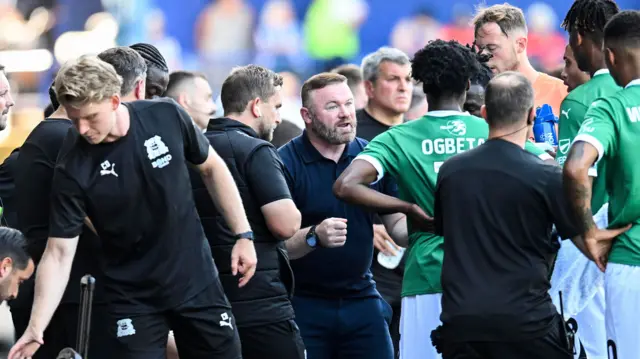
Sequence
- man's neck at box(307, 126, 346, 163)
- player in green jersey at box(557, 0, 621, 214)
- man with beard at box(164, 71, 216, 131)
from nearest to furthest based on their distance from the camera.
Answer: player in green jersey at box(557, 0, 621, 214), man's neck at box(307, 126, 346, 163), man with beard at box(164, 71, 216, 131)

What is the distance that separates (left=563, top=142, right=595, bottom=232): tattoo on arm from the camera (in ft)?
19.3

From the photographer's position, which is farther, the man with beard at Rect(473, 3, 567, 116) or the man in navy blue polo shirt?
the man with beard at Rect(473, 3, 567, 116)

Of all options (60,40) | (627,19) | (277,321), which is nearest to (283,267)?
(277,321)

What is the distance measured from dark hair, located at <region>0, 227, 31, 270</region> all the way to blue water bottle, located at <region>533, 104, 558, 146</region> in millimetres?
3049

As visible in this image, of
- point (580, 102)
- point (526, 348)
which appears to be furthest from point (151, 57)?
point (526, 348)

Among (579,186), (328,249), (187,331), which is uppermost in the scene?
(579,186)

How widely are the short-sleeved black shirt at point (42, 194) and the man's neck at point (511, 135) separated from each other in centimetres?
204

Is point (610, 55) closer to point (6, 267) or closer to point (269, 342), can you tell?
point (269, 342)

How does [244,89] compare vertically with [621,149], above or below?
above

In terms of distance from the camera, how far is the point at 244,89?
7.32 metres

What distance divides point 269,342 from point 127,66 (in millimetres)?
1610

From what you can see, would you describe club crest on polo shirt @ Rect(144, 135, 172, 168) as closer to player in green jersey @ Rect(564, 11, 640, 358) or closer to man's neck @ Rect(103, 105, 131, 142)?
man's neck @ Rect(103, 105, 131, 142)

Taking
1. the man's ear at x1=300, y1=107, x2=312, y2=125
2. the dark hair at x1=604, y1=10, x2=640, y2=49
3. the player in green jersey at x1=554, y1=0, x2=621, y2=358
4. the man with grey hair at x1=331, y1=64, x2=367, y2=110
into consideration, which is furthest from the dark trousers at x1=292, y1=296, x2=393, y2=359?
the man with grey hair at x1=331, y1=64, x2=367, y2=110

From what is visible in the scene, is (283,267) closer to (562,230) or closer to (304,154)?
(304,154)
